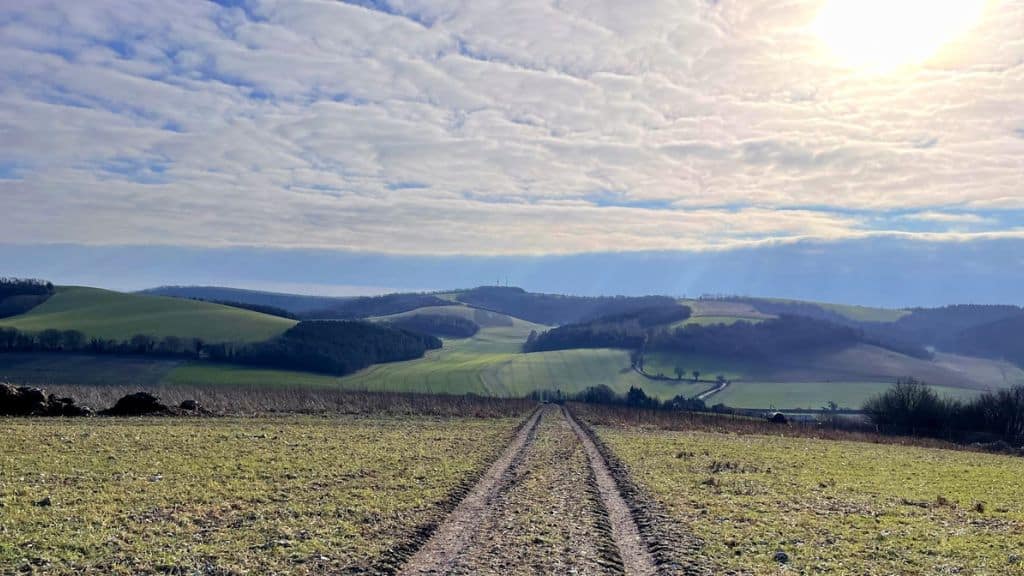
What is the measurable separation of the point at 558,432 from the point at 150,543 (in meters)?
43.7

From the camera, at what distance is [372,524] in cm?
2011

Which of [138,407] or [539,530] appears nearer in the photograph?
[539,530]

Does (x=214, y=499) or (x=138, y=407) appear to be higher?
(x=214, y=499)

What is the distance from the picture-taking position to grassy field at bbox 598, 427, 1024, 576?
684 inches

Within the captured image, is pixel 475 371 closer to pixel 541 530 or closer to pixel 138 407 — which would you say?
pixel 138 407

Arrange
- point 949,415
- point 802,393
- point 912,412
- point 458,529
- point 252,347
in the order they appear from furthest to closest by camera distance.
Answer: point 252,347
point 802,393
point 912,412
point 949,415
point 458,529

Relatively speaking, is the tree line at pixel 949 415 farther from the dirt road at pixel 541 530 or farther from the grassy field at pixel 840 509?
the dirt road at pixel 541 530

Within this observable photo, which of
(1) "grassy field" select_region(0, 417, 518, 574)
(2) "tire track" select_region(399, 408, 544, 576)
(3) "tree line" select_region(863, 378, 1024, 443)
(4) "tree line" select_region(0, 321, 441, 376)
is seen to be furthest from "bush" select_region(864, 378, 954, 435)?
(4) "tree line" select_region(0, 321, 441, 376)

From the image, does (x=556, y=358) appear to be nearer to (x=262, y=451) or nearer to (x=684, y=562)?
(x=262, y=451)

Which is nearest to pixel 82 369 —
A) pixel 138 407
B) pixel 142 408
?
pixel 138 407

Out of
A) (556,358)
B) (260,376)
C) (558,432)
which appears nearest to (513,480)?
(558,432)

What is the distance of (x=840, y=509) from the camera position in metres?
24.3

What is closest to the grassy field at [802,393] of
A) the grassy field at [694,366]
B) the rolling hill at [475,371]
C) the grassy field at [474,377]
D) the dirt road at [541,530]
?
the rolling hill at [475,371]

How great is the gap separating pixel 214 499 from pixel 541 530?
32.4ft
